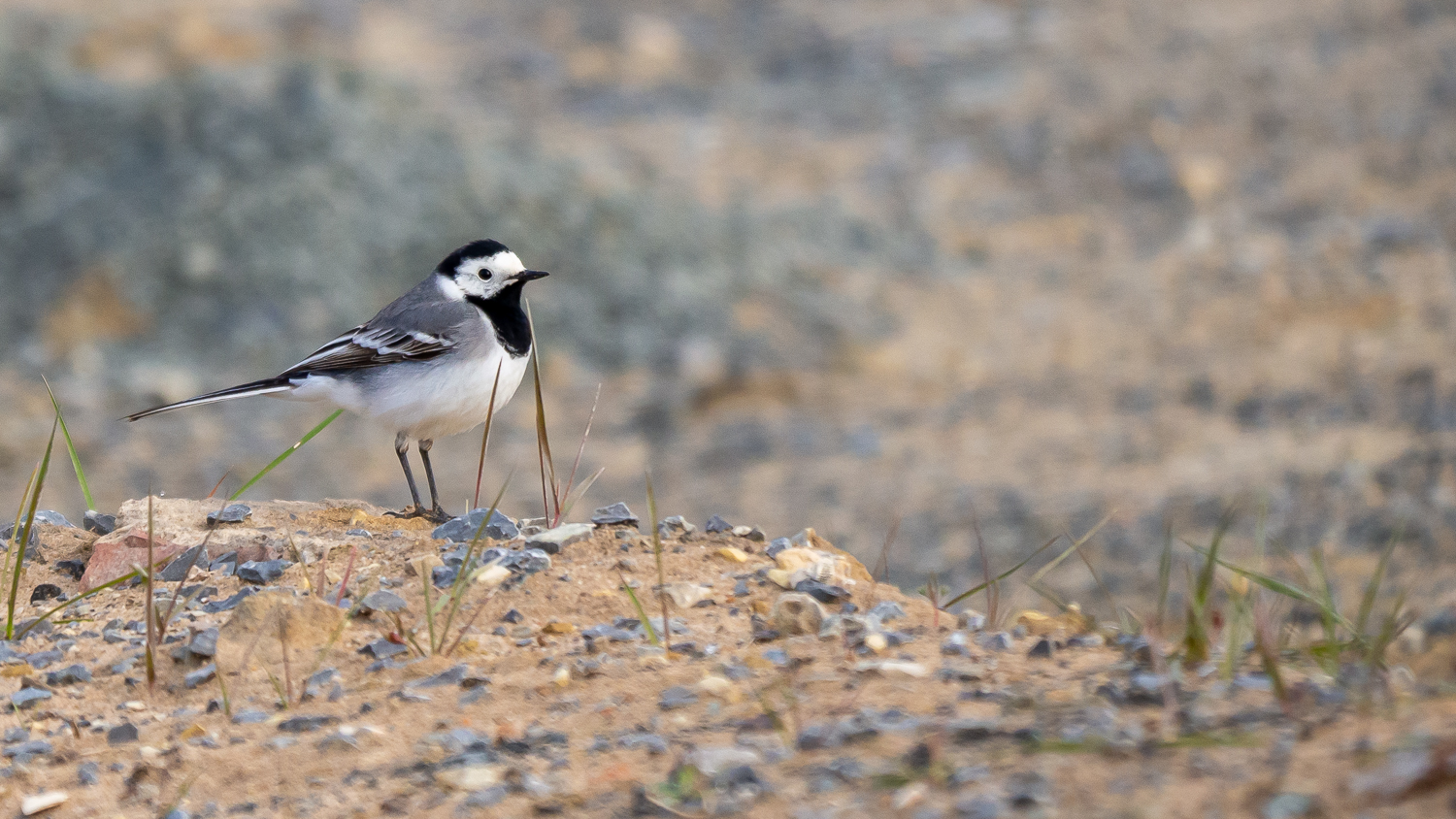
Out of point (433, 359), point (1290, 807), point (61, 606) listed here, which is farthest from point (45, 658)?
point (1290, 807)

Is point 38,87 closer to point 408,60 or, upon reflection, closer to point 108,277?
point 108,277

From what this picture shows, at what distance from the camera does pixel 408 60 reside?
1577cm

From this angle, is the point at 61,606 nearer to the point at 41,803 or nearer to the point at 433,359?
the point at 41,803

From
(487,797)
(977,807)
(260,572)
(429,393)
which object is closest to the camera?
(977,807)

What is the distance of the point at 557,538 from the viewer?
183 inches

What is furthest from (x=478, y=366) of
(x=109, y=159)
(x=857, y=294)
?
(x=109, y=159)

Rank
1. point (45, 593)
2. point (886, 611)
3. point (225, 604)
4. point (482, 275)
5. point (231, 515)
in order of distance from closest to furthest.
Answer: point (886, 611) < point (225, 604) < point (45, 593) < point (231, 515) < point (482, 275)

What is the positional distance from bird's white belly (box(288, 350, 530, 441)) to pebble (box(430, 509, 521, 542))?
2.96 ft

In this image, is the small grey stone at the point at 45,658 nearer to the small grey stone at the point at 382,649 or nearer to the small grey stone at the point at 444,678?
the small grey stone at the point at 382,649

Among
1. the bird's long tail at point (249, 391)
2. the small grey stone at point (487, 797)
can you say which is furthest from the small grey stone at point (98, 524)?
the small grey stone at point (487, 797)

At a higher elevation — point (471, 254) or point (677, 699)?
point (471, 254)

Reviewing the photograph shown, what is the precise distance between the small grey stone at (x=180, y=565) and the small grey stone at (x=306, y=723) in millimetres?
1153

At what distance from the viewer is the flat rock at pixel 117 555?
4.73m

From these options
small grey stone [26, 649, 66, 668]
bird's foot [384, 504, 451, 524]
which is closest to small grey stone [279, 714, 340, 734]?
small grey stone [26, 649, 66, 668]
